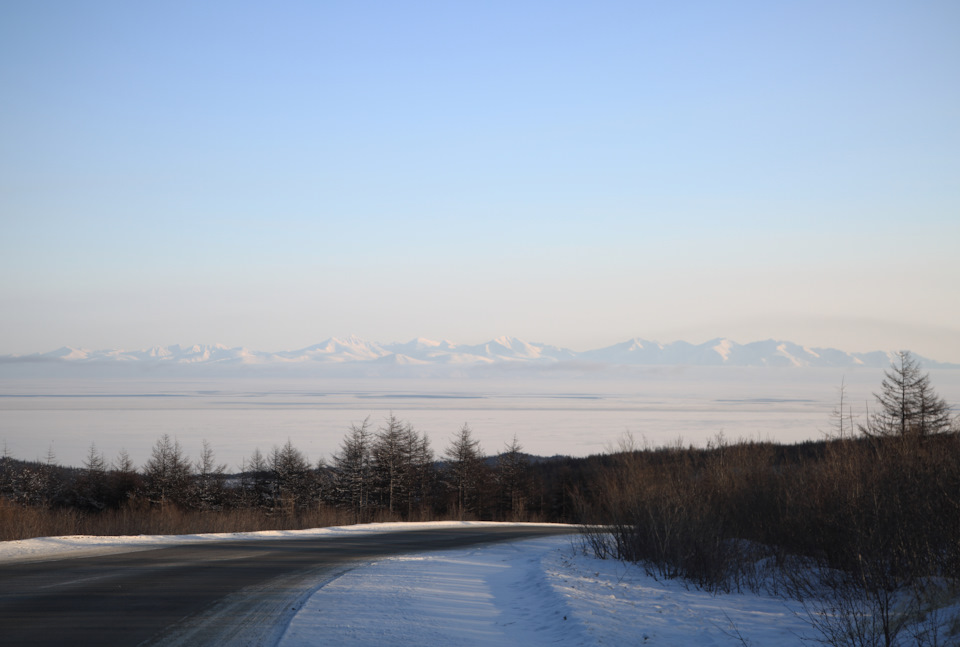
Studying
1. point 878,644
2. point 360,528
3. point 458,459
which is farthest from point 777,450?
point 458,459

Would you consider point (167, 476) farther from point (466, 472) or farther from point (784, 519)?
point (784, 519)

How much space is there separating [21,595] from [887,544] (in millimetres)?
14978

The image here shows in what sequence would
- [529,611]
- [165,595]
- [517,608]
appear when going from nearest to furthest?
1. [165,595]
2. [529,611]
3. [517,608]

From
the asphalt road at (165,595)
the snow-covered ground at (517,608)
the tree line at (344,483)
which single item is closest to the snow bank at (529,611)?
the snow-covered ground at (517,608)

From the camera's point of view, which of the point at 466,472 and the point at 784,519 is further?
the point at 466,472

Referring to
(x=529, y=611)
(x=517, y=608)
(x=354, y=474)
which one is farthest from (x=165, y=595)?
(x=354, y=474)

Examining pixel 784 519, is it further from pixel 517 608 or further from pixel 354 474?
pixel 354 474

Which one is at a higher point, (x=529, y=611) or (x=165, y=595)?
(x=165, y=595)

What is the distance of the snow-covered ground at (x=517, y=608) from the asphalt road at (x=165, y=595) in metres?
0.73

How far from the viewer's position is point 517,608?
1170 centimetres

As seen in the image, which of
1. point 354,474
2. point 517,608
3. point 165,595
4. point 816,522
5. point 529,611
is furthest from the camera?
point 354,474

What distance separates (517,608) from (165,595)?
5.98 m

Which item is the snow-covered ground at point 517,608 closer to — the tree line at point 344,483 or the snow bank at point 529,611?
the snow bank at point 529,611

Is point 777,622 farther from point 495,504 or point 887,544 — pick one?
point 495,504
